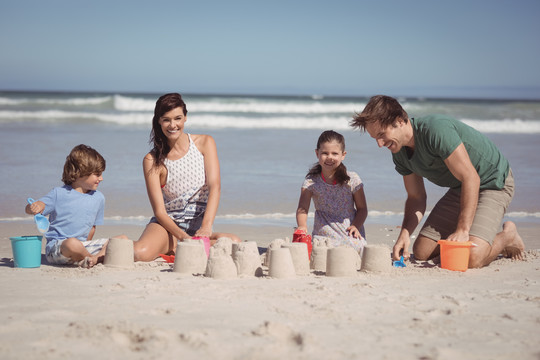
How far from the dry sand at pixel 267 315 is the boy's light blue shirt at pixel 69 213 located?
29cm

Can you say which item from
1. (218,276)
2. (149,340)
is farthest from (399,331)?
(218,276)

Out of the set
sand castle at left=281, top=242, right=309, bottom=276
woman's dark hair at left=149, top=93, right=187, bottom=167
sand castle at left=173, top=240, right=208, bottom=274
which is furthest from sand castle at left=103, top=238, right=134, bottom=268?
sand castle at left=281, top=242, right=309, bottom=276

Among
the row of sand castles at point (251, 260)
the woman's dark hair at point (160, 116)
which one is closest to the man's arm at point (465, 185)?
the row of sand castles at point (251, 260)

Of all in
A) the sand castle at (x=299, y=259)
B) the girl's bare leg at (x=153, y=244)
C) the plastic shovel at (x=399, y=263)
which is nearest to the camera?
the sand castle at (x=299, y=259)

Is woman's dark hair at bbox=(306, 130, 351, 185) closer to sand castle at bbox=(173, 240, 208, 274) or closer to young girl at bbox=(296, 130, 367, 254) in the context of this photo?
young girl at bbox=(296, 130, 367, 254)

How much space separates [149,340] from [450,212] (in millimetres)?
3021

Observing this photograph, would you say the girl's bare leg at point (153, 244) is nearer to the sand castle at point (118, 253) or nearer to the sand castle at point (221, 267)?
the sand castle at point (118, 253)

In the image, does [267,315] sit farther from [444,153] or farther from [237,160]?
[237,160]

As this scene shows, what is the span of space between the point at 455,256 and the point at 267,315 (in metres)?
1.82

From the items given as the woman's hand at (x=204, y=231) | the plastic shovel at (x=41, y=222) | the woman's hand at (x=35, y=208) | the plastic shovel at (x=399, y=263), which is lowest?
the plastic shovel at (x=399, y=263)

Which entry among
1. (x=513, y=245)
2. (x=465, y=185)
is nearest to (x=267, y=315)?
(x=465, y=185)

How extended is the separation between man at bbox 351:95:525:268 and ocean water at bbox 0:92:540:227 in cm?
171

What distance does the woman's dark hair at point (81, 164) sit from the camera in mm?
4449

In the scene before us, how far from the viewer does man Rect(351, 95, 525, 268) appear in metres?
4.35
